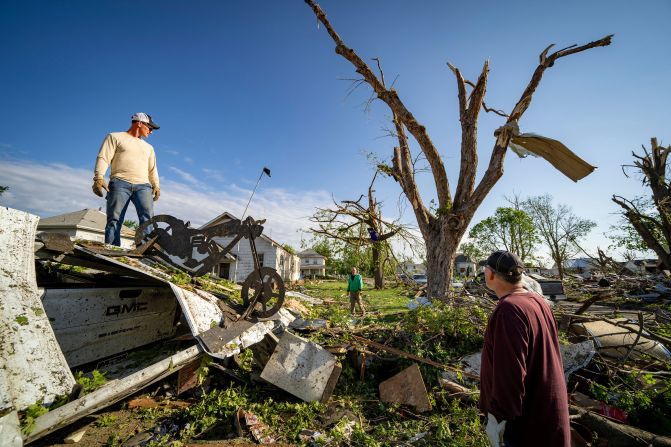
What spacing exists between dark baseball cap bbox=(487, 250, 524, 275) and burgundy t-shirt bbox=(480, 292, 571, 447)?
26 centimetres

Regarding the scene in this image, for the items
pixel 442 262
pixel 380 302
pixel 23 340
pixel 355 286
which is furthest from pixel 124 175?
pixel 380 302

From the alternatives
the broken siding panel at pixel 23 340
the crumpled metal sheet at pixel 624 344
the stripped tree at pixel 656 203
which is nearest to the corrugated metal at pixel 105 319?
the broken siding panel at pixel 23 340

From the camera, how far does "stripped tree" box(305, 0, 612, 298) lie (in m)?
7.08

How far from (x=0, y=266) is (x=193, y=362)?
7.62 ft

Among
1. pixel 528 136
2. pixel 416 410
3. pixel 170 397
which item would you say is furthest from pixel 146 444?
pixel 528 136

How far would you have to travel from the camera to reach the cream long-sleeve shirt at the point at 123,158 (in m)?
4.79

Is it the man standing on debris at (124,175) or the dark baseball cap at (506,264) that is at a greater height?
the man standing on debris at (124,175)

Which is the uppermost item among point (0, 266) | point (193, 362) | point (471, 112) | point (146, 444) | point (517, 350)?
point (471, 112)

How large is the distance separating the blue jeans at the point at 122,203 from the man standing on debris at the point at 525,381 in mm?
5586

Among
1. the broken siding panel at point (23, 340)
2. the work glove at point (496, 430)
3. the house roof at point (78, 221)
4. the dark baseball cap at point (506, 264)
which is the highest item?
the house roof at point (78, 221)

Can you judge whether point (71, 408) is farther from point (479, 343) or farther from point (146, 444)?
point (479, 343)

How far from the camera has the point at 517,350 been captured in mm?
1894

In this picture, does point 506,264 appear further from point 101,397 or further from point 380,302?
point 380,302

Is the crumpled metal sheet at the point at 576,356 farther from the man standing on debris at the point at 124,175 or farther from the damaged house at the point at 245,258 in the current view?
the damaged house at the point at 245,258
